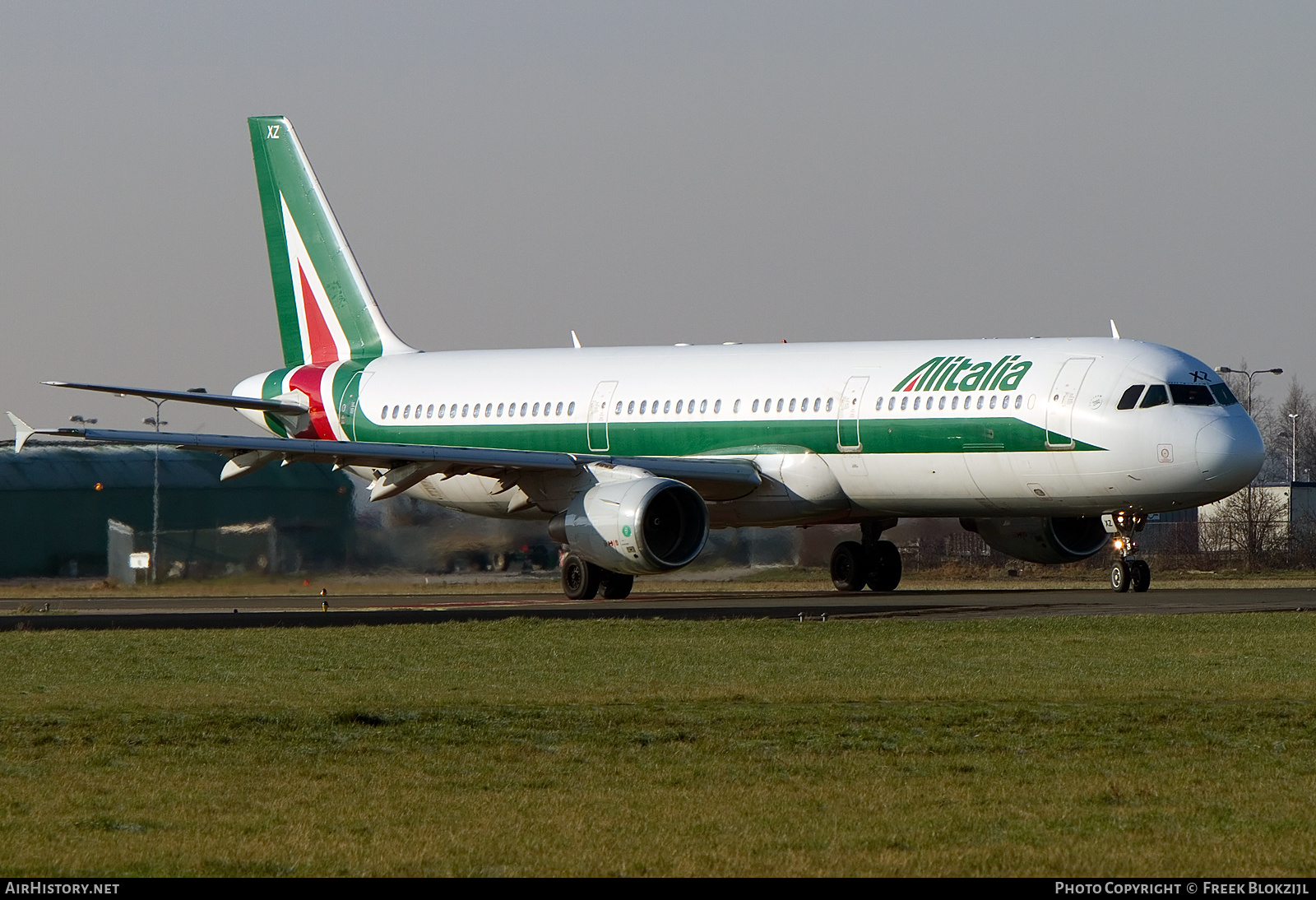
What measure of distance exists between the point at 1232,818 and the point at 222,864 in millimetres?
4736

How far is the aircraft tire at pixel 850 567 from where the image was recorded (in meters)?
32.5

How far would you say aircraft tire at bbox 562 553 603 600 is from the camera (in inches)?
1153

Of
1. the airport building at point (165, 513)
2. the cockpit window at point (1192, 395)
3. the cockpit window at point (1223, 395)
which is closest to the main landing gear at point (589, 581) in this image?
the airport building at point (165, 513)

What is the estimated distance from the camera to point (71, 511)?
126 feet

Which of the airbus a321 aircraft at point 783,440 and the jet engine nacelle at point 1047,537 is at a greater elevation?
the airbus a321 aircraft at point 783,440

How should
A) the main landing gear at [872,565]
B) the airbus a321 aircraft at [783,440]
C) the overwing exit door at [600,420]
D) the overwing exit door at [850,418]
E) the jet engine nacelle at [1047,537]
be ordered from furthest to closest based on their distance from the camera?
the main landing gear at [872,565] < the overwing exit door at [600,420] < the jet engine nacelle at [1047,537] < the overwing exit door at [850,418] < the airbus a321 aircraft at [783,440]

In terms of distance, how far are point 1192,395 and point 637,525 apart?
832 centimetres

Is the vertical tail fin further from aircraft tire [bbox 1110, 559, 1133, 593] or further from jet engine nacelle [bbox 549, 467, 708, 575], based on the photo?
aircraft tire [bbox 1110, 559, 1133, 593]

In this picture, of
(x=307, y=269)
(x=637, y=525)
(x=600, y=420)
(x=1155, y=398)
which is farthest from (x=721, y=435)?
(x=307, y=269)

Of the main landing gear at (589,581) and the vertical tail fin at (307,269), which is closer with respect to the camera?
the main landing gear at (589,581)

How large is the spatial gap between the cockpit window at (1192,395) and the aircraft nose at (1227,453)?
405 mm

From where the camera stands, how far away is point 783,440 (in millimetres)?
29219

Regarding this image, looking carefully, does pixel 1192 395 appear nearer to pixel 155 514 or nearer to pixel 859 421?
pixel 859 421

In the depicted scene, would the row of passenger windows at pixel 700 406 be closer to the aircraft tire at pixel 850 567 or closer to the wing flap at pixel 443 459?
the wing flap at pixel 443 459
